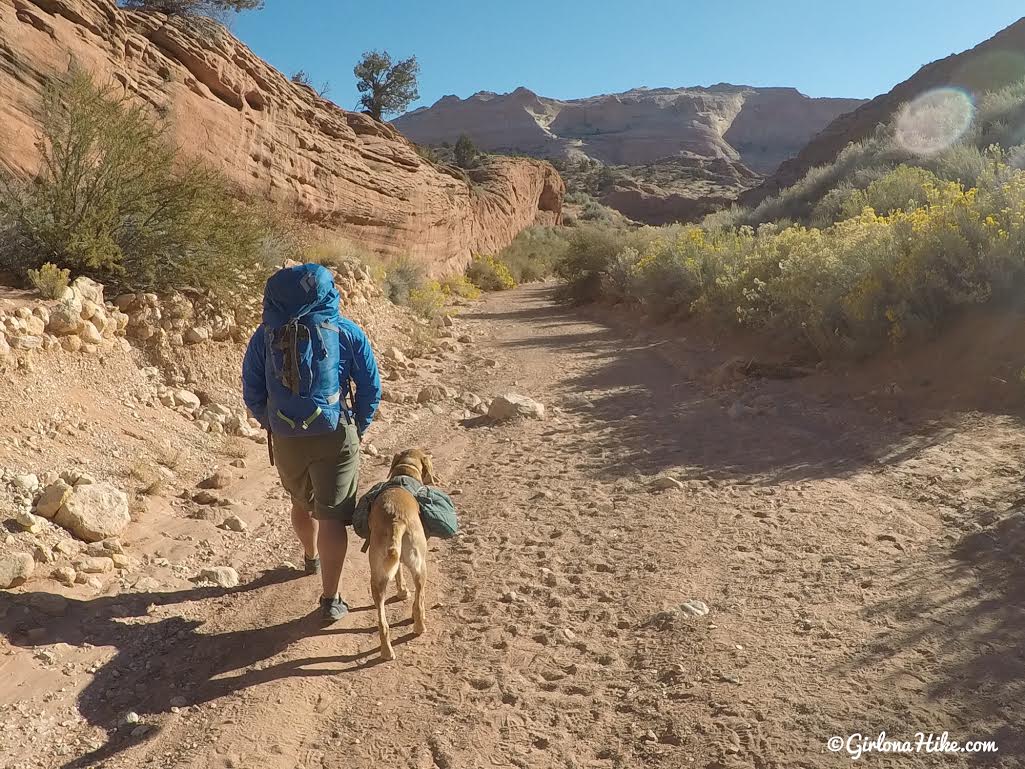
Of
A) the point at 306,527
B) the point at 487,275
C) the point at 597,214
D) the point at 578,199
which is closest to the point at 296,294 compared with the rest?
the point at 306,527

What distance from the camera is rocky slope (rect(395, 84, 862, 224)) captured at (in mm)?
91375

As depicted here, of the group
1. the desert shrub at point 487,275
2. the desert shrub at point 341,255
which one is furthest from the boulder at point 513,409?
the desert shrub at point 487,275

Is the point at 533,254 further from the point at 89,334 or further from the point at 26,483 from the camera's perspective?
the point at 26,483

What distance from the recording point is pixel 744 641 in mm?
3080

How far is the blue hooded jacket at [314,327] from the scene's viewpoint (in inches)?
128

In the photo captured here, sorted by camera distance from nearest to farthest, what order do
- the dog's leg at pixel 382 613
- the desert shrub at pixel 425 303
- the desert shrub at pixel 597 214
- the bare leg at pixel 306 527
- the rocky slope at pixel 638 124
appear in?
the dog's leg at pixel 382 613
the bare leg at pixel 306 527
the desert shrub at pixel 425 303
the desert shrub at pixel 597 214
the rocky slope at pixel 638 124

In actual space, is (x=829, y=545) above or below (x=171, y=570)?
below

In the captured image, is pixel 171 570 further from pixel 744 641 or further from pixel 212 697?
pixel 744 641

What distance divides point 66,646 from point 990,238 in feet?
24.4

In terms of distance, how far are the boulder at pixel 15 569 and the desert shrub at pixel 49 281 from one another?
8.85ft

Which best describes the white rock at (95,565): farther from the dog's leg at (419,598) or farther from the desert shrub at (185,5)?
the desert shrub at (185,5)

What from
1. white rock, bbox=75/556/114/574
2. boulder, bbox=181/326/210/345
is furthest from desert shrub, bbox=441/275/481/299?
white rock, bbox=75/556/114/574

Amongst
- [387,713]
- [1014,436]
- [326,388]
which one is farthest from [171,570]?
[1014,436]

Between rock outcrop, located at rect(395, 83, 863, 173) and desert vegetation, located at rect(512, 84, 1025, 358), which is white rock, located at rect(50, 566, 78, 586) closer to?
desert vegetation, located at rect(512, 84, 1025, 358)
